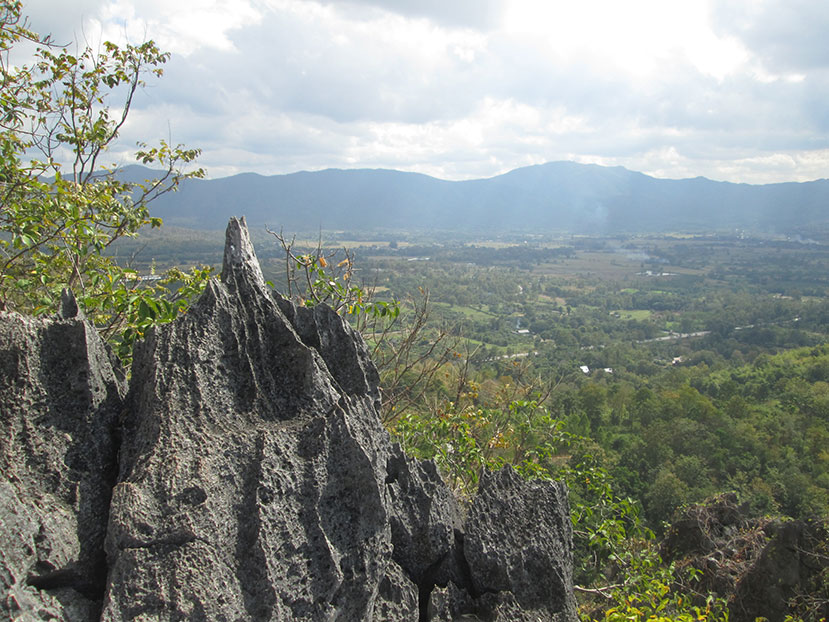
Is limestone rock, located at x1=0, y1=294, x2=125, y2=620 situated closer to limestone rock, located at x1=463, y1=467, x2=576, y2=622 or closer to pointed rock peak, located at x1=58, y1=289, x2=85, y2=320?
pointed rock peak, located at x1=58, y1=289, x2=85, y2=320

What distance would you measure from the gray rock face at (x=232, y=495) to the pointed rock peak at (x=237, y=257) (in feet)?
0.04

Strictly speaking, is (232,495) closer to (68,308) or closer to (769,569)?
(68,308)

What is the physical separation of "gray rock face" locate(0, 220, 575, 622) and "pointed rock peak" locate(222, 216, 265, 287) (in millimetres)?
13

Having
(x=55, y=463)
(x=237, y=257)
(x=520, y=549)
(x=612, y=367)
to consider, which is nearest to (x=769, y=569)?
(x=520, y=549)

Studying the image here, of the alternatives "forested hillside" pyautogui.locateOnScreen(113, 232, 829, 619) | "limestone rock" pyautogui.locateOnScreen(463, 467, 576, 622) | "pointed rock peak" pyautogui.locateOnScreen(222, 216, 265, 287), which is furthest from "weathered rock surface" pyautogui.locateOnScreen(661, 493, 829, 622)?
"pointed rock peak" pyautogui.locateOnScreen(222, 216, 265, 287)

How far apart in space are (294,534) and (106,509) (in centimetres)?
90

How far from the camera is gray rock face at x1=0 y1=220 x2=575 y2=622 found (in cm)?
217

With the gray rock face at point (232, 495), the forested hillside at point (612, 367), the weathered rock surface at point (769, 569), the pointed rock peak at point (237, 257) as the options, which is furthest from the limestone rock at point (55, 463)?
the weathered rock surface at point (769, 569)

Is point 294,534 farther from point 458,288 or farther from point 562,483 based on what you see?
point 458,288

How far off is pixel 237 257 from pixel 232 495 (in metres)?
1.47

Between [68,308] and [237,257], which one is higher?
[237,257]

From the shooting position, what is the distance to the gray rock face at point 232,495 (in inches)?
85.5

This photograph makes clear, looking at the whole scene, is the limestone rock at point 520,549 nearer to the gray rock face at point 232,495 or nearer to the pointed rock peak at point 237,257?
the gray rock face at point 232,495

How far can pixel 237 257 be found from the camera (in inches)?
126
